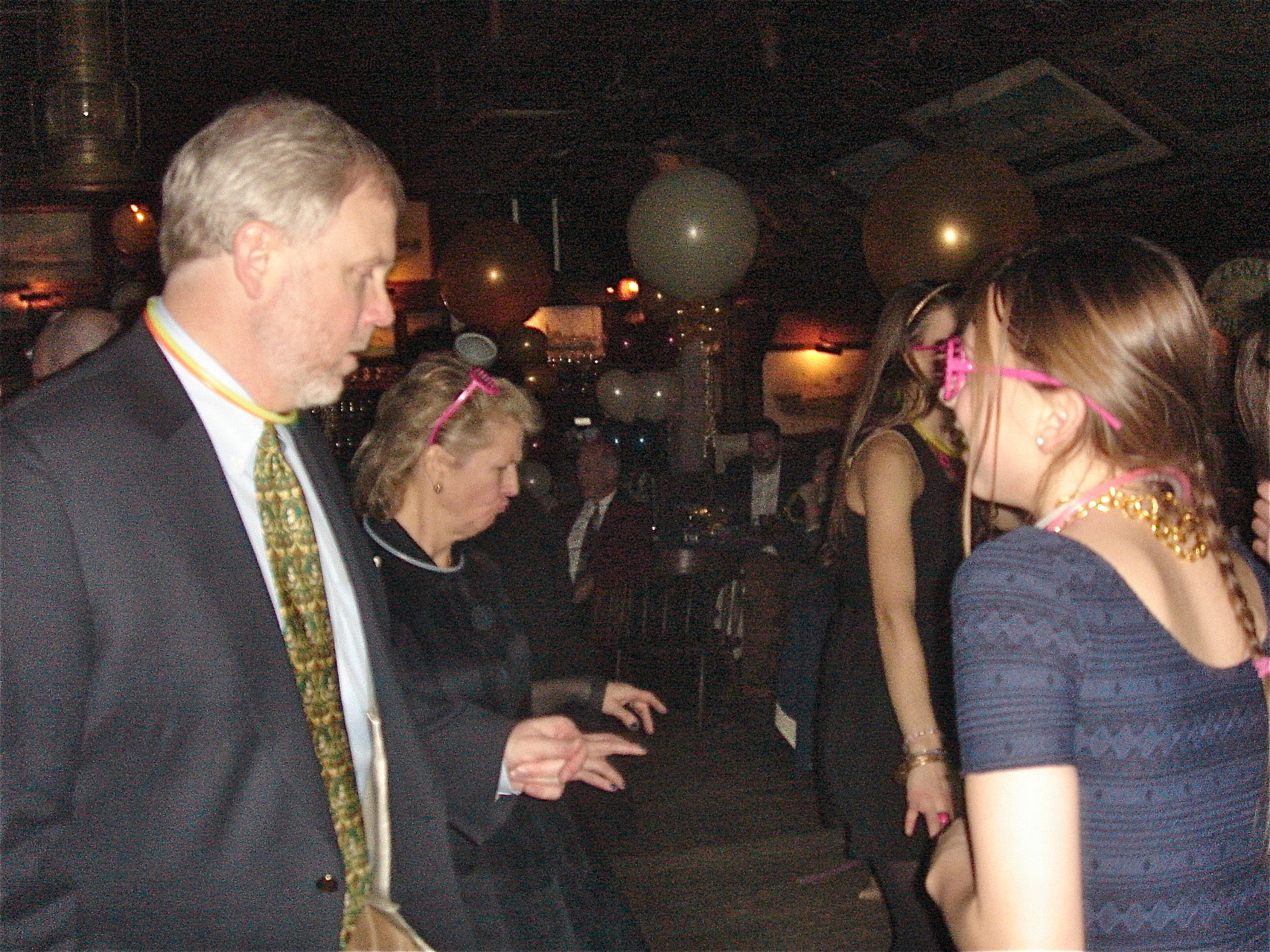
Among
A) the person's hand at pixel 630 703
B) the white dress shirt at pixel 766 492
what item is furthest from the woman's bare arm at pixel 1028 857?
the white dress shirt at pixel 766 492

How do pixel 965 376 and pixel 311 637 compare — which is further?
pixel 311 637

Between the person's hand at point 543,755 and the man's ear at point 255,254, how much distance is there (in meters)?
0.86

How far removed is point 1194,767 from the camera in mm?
1013

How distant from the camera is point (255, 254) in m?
1.28

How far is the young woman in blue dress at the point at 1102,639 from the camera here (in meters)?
0.95

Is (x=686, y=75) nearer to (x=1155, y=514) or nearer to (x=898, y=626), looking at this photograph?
(x=898, y=626)

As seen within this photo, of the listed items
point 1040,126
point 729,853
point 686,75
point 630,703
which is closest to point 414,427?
point 630,703

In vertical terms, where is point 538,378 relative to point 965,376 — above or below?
below

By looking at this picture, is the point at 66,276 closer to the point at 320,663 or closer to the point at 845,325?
the point at 845,325

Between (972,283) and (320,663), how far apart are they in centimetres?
88

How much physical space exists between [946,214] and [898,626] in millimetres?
3147

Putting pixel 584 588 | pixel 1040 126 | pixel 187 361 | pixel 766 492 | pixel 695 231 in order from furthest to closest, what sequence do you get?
1. pixel 766 492
2. pixel 1040 126
3. pixel 584 588
4. pixel 695 231
5. pixel 187 361

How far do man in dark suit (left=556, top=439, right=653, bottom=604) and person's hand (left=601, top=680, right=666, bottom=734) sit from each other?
13.7ft

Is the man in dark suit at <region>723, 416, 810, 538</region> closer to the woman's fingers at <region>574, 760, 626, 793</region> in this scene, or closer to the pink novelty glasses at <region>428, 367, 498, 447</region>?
the pink novelty glasses at <region>428, 367, 498, 447</region>
